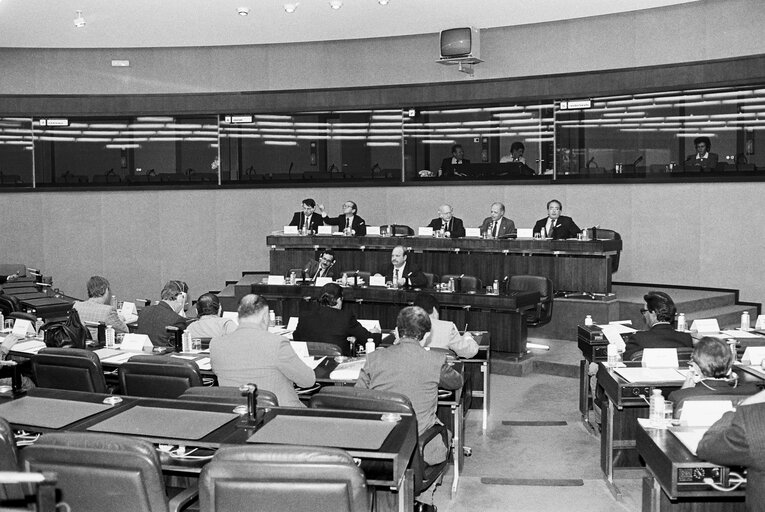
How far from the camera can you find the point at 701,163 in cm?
933

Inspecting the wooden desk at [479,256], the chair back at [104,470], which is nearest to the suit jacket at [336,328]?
the chair back at [104,470]

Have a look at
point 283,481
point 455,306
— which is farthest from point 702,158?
point 283,481

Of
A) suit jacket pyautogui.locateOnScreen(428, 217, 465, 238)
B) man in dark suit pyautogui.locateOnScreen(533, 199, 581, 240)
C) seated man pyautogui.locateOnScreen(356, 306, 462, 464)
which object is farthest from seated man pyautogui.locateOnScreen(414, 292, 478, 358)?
suit jacket pyautogui.locateOnScreen(428, 217, 465, 238)

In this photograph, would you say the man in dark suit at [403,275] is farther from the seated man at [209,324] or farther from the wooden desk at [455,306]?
the seated man at [209,324]

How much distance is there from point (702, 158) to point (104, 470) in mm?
8657

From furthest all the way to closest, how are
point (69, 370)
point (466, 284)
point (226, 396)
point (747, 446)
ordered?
point (466, 284)
point (69, 370)
point (226, 396)
point (747, 446)

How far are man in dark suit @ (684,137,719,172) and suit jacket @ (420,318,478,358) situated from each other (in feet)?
18.4

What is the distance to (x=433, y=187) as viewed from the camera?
11000 mm

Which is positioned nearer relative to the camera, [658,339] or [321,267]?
[658,339]

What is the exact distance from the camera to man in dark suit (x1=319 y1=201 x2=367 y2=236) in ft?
31.4

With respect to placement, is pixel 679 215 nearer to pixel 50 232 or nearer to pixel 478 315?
pixel 478 315

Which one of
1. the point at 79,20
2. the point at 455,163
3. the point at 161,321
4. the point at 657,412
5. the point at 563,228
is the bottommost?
the point at 657,412

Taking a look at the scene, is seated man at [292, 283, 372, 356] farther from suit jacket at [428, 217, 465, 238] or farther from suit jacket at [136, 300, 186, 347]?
suit jacket at [428, 217, 465, 238]

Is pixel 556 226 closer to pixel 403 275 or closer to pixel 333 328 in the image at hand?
pixel 403 275
